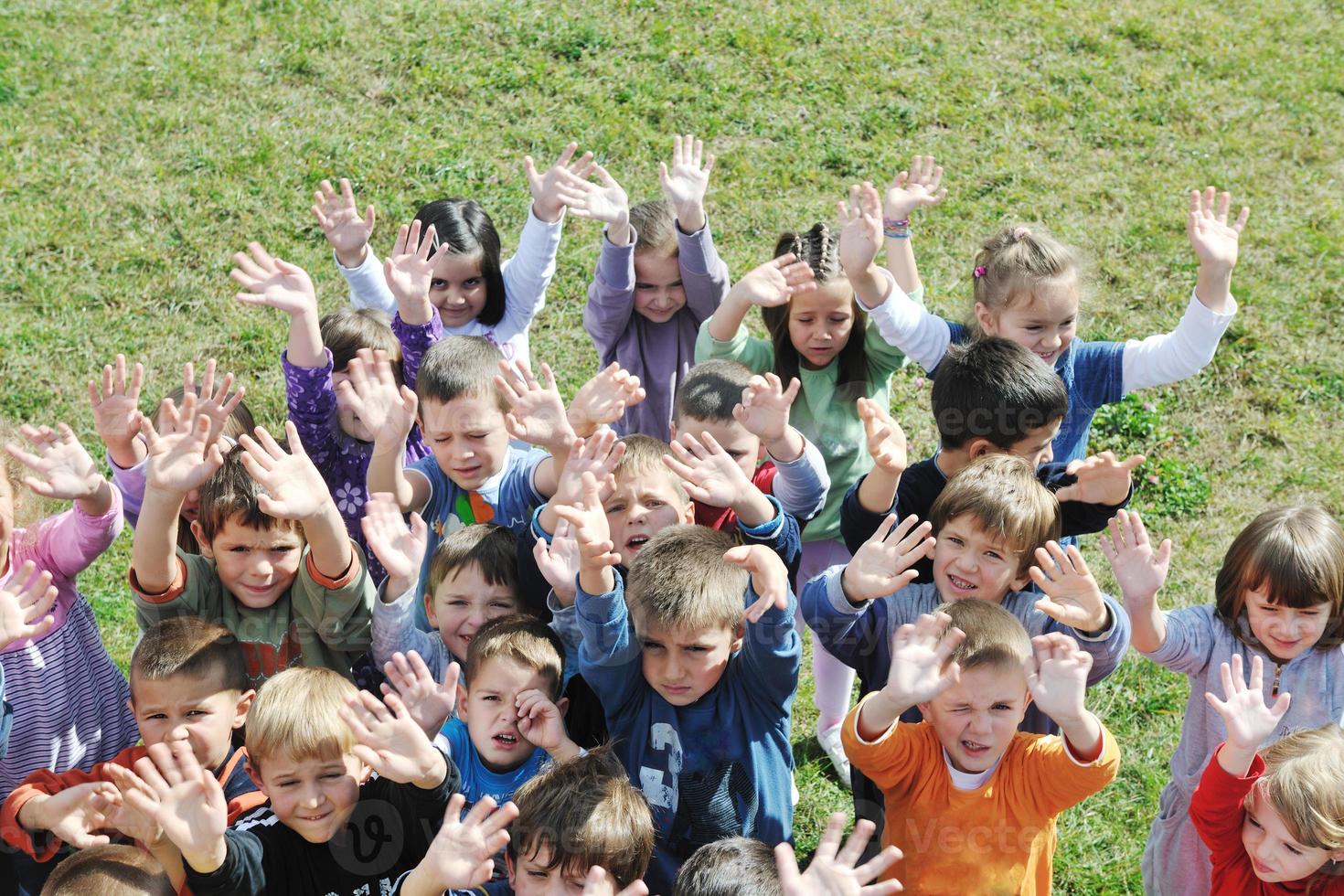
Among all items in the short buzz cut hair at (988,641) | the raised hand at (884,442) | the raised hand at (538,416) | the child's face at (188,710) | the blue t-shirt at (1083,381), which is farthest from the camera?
the blue t-shirt at (1083,381)

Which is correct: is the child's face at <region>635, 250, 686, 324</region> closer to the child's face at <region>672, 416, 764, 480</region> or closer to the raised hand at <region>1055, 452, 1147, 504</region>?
the child's face at <region>672, 416, 764, 480</region>

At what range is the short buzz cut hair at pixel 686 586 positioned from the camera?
3484 millimetres

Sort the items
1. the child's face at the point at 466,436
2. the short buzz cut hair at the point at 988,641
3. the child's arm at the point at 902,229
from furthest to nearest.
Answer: the child's arm at the point at 902,229
the child's face at the point at 466,436
the short buzz cut hair at the point at 988,641

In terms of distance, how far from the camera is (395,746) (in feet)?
10.4

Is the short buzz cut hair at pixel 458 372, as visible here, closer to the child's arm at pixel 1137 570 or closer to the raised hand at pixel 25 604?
the raised hand at pixel 25 604

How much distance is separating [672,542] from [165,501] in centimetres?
147

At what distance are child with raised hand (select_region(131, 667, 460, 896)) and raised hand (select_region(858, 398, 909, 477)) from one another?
5.07 ft

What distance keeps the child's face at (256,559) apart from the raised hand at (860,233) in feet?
7.06

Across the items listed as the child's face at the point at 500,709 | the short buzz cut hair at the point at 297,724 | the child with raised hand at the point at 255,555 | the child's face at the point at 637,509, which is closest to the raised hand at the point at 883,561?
the child's face at the point at 637,509

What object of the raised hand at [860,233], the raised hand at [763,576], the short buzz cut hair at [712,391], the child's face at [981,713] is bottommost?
the child's face at [981,713]

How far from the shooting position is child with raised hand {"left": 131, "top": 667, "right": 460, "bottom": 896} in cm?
304

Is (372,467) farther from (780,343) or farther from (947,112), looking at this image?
(947,112)

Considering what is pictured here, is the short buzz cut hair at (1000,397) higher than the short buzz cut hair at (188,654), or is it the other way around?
the short buzz cut hair at (1000,397)

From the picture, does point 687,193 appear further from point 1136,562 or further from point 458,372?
point 1136,562
